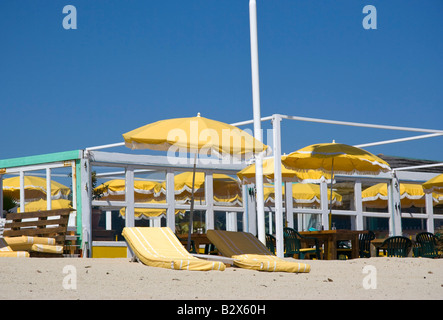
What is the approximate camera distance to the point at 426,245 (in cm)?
1203

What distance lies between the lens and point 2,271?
23.1 feet

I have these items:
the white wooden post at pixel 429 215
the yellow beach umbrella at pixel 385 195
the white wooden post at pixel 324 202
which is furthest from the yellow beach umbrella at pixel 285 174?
the white wooden post at pixel 429 215

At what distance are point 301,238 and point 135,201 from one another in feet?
14.3

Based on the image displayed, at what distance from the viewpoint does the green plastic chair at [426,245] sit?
11922 millimetres

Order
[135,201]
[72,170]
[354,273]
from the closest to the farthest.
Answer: [354,273] < [72,170] < [135,201]

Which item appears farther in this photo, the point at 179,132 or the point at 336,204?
the point at 336,204

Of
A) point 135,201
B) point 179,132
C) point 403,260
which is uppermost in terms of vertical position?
point 179,132

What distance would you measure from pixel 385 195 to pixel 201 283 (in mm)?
11568

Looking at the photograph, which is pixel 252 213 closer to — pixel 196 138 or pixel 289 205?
pixel 289 205

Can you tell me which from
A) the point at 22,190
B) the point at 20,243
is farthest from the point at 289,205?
the point at 20,243

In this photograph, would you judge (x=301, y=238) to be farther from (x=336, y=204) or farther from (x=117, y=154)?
(x=336, y=204)

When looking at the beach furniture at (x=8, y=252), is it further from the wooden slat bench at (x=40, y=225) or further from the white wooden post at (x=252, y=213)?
the white wooden post at (x=252, y=213)
